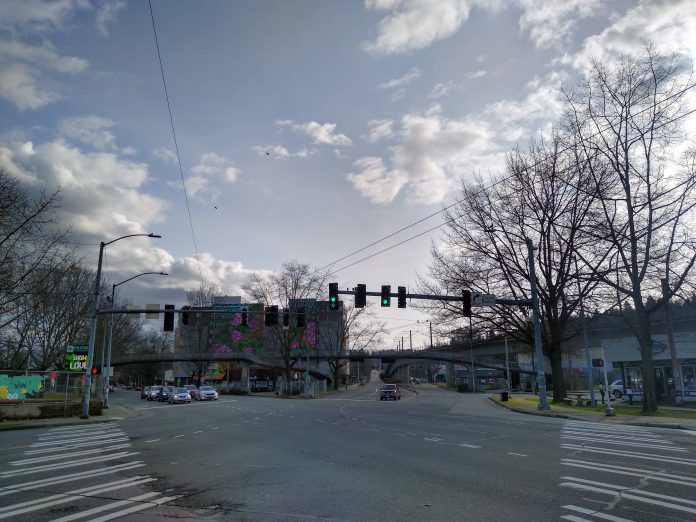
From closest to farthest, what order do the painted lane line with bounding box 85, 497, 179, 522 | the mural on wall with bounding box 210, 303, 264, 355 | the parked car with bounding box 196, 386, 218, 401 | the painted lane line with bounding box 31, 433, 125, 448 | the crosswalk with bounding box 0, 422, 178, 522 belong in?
1. the painted lane line with bounding box 85, 497, 179, 522
2. the crosswalk with bounding box 0, 422, 178, 522
3. the painted lane line with bounding box 31, 433, 125, 448
4. the parked car with bounding box 196, 386, 218, 401
5. the mural on wall with bounding box 210, 303, 264, 355

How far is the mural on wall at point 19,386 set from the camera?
96.2 ft

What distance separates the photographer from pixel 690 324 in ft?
134

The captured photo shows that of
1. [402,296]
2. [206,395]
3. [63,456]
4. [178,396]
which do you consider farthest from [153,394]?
[63,456]

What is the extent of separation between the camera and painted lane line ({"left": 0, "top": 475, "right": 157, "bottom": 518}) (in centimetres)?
732

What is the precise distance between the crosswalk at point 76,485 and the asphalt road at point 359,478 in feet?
0.09

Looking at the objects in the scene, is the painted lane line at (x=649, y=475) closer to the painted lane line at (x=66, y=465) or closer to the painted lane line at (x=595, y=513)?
the painted lane line at (x=595, y=513)

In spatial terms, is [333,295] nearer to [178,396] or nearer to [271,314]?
[271,314]

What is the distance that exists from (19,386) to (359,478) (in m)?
28.8

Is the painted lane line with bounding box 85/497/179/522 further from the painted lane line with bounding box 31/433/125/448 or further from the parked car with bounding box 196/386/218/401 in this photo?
the parked car with bounding box 196/386/218/401

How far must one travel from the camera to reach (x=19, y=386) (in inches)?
1190

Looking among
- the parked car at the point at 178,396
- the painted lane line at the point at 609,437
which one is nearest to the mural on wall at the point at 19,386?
the parked car at the point at 178,396

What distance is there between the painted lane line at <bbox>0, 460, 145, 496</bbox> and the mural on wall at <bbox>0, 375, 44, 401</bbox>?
22.9m

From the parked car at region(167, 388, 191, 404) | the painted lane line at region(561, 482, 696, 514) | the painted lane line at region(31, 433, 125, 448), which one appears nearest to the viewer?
the painted lane line at region(561, 482, 696, 514)

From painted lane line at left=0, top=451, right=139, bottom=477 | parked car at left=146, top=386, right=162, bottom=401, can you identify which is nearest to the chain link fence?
painted lane line at left=0, top=451, right=139, bottom=477
